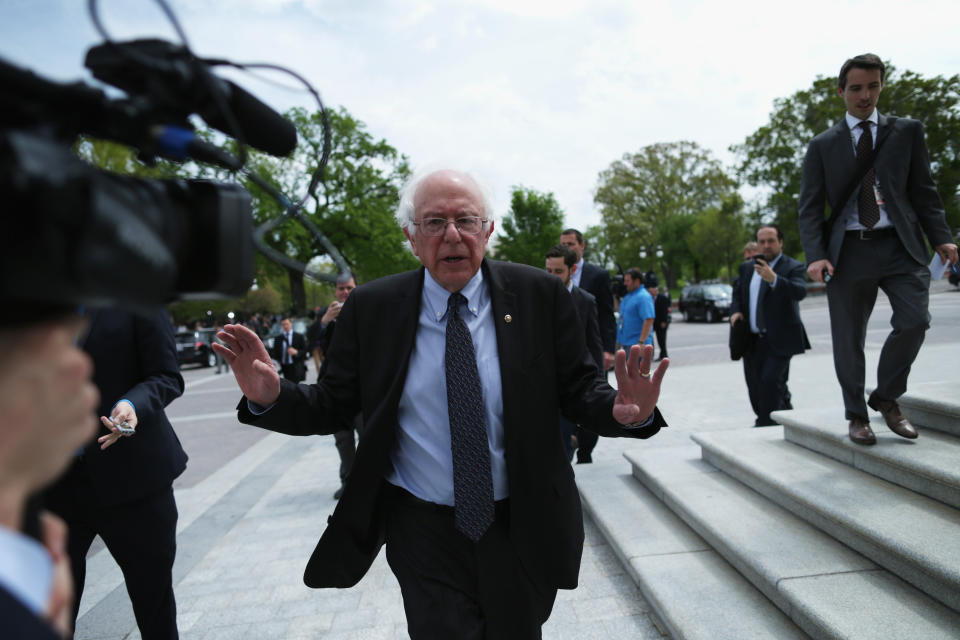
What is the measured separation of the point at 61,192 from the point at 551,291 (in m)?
1.84

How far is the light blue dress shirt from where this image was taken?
6.93 feet

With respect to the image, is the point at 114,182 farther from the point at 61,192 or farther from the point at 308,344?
the point at 308,344

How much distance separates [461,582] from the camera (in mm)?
2080

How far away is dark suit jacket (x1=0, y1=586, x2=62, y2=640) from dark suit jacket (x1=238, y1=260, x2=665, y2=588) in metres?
1.52

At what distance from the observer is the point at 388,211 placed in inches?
1358

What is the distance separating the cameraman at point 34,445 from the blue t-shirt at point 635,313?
7.71 meters

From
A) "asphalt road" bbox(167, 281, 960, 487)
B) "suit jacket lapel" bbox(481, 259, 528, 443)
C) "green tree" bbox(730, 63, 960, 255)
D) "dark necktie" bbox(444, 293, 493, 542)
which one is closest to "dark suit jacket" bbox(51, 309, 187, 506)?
"dark necktie" bbox(444, 293, 493, 542)

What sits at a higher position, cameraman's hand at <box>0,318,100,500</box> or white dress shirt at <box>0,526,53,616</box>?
cameraman's hand at <box>0,318,100,500</box>

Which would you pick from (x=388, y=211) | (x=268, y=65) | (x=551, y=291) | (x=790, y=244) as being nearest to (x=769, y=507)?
(x=551, y=291)

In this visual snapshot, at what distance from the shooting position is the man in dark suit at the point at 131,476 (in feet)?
8.04

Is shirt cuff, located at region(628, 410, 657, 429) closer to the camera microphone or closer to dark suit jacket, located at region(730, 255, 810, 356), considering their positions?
the camera microphone

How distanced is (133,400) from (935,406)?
14.3ft

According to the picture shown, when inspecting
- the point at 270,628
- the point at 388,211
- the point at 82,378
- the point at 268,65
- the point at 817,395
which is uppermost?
the point at 388,211

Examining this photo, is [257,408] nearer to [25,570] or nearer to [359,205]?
[25,570]
